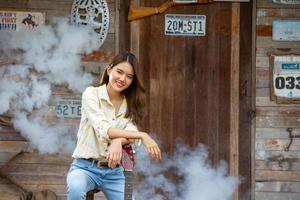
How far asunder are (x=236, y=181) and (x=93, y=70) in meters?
1.82

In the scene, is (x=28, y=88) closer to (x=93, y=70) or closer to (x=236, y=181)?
(x=93, y=70)

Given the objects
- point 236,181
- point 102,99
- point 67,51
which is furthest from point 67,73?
point 102,99

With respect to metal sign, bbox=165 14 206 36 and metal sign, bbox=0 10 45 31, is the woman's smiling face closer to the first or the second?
metal sign, bbox=165 14 206 36

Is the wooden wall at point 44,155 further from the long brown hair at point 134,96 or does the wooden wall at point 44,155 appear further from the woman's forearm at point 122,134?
the woman's forearm at point 122,134

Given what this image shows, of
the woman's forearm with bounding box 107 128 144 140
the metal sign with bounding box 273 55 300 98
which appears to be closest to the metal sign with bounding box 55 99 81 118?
the metal sign with bounding box 273 55 300 98

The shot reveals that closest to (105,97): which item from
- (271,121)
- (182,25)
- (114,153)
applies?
(114,153)

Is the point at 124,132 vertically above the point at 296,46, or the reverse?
the point at 296,46

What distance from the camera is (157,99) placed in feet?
21.0

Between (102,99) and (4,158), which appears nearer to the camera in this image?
(102,99)

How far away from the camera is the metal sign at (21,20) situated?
6.32 meters

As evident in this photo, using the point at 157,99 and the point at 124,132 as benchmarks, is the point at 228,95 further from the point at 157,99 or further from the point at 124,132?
the point at 124,132

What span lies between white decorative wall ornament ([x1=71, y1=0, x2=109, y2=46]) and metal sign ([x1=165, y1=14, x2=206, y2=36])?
0.62 meters

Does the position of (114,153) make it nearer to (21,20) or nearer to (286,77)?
(21,20)

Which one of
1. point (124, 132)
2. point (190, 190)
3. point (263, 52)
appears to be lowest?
point (190, 190)
